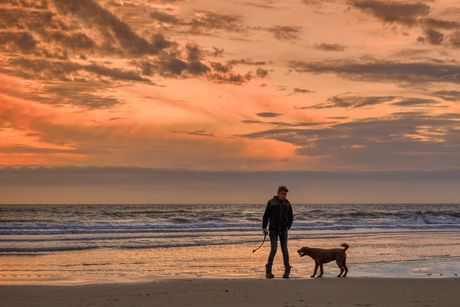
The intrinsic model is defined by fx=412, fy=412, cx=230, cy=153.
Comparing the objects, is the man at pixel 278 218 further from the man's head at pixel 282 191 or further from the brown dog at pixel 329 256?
the brown dog at pixel 329 256

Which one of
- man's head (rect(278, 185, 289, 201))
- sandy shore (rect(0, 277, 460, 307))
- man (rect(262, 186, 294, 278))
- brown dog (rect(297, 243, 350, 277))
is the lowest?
sandy shore (rect(0, 277, 460, 307))

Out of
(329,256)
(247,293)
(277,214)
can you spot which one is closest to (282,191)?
(277,214)

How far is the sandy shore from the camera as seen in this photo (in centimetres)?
613

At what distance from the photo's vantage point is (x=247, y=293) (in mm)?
6797

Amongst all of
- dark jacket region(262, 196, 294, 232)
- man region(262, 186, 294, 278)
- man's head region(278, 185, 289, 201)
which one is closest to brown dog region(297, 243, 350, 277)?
man region(262, 186, 294, 278)

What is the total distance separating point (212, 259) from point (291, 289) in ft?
17.1

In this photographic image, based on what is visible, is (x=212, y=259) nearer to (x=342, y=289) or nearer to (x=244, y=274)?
(x=244, y=274)

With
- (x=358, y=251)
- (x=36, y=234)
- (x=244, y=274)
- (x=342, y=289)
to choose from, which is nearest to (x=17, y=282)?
(x=244, y=274)

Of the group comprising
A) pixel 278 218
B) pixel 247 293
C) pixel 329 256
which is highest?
pixel 278 218

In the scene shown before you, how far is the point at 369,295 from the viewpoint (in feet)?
21.6

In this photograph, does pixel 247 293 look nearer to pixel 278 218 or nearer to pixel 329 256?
pixel 278 218

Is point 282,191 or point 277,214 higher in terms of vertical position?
point 282,191

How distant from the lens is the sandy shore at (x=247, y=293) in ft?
20.1

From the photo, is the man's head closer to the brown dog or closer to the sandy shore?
the brown dog
